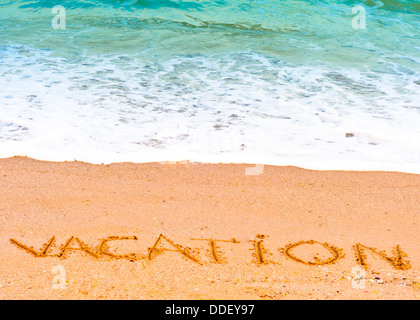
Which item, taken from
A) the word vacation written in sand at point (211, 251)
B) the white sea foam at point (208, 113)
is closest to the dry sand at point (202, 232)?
the word vacation written in sand at point (211, 251)

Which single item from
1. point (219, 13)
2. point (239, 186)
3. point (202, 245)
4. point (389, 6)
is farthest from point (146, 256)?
point (389, 6)

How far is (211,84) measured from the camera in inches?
249

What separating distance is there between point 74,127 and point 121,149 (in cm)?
77

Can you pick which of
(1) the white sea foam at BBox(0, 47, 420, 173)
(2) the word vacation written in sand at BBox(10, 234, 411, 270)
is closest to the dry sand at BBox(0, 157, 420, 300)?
(2) the word vacation written in sand at BBox(10, 234, 411, 270)

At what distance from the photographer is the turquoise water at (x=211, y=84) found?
457 cm

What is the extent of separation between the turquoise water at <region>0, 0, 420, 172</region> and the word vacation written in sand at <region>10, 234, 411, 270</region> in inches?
53.3

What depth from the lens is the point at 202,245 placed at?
3.05 meters

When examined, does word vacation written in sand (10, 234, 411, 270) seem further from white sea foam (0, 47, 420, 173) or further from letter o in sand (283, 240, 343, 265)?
white sea foam (0, 47, 420, 173)

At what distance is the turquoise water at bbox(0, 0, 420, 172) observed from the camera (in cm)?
457

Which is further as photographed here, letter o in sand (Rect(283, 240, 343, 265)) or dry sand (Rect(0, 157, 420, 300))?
letter o in sand (Rect(283, 240, 343, 265))

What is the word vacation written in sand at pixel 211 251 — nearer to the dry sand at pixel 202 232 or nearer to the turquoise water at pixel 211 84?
the dry sand at pixel 202 232

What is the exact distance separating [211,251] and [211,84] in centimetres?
373

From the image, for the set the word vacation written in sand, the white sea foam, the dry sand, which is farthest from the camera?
the white sea foam

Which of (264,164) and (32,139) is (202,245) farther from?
(32,139)
